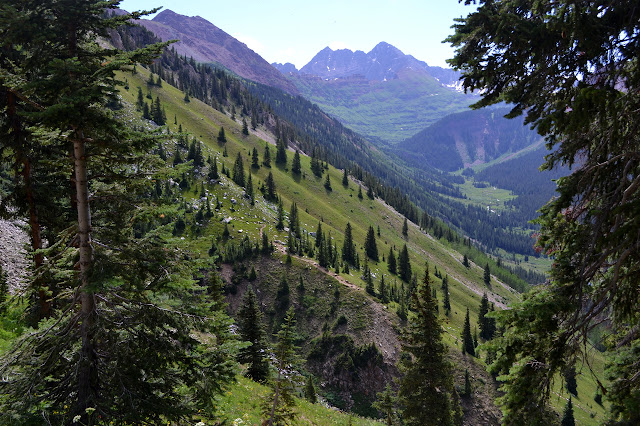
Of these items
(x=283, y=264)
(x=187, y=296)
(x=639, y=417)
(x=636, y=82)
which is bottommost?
(x=283, y=264)

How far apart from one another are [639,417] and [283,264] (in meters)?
82.2

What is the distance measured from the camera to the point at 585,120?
6609mm

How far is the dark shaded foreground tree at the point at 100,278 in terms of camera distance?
7.76m

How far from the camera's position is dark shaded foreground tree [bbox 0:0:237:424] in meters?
7.76

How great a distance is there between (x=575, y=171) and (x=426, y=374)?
20288mm

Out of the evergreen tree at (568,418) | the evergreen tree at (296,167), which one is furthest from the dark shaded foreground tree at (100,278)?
the evergreen tree at (296,167)

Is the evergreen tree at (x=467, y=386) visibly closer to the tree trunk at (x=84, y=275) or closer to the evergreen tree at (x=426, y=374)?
the evergreen tree at (x=426, y=374)

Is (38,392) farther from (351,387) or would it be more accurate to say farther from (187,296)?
(351,387)

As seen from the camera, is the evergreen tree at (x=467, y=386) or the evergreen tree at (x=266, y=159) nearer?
the evergreen tree at (x=467, y=386)

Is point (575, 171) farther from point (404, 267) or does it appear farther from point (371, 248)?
point (404, 267)

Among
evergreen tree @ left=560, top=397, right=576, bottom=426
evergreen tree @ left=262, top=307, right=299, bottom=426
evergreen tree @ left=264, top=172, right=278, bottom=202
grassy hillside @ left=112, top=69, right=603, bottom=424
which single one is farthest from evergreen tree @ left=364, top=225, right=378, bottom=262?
evergreen tree @ left=262, top=307, right=299, bottom=426

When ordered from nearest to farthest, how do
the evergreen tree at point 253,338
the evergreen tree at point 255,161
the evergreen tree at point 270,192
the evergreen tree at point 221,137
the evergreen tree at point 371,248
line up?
the evergreen tree at point 253,338 < the evergreen tree at point 371,248 < the evergreen tree at point 270,192 < the evergreen tree at point 255,161 < the evergreen tree at point 221,137

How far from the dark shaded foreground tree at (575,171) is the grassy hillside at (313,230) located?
8526 millimetres

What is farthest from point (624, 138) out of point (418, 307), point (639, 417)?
point (418, 307)
